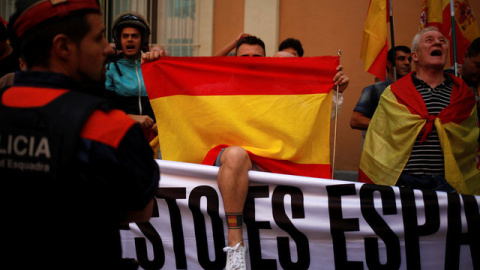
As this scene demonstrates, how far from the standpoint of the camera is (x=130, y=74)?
3994 mm

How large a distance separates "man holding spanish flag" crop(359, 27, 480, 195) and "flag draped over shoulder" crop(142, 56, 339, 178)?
0.45 m

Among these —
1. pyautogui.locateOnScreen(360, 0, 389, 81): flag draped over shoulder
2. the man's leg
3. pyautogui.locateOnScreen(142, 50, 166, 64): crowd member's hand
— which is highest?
pyautogui.locateOnScreen(360, 0, 389, 81): flag draped over shoulder

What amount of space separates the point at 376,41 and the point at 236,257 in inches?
98.9

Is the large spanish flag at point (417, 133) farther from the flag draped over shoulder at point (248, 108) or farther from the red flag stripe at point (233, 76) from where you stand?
the red flag stripe at point (233, 76)

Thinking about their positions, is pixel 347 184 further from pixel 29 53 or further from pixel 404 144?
pixel 29 53

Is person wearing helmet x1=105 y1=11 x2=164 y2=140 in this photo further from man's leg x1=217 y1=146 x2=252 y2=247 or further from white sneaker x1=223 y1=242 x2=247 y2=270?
white sneaker x1=223 y1=242 x2=247 y2=270

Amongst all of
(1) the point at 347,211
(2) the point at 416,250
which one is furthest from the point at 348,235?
(2) the point at 416,250

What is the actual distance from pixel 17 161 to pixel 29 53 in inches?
13.0

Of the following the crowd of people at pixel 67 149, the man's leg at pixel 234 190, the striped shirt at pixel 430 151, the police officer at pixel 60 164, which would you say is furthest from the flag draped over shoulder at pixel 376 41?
the police officer at pixel 60 164

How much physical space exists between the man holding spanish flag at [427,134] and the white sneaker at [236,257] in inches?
48.5

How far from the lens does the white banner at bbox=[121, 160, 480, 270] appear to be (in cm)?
316

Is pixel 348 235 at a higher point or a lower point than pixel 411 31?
lower

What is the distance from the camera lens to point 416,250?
10.4 feet

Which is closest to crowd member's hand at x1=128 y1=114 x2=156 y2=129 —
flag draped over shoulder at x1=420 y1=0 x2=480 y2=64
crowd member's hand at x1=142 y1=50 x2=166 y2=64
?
crowd member's hand at x1=142 y1=50 x2=166 y2=64
